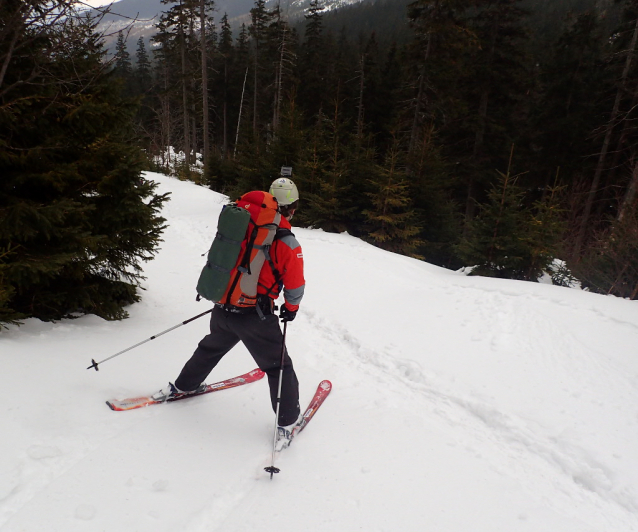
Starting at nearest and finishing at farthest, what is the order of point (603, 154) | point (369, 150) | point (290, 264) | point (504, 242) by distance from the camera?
point (290, 264) < point (504, 242) < point (369, 150) < point (603, 154)

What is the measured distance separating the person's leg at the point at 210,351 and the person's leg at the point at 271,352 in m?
0.17

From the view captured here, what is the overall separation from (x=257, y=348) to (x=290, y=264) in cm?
81

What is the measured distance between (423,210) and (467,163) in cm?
938

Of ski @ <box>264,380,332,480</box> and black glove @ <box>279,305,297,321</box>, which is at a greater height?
black glove @ <box>279,305,297,321</box>

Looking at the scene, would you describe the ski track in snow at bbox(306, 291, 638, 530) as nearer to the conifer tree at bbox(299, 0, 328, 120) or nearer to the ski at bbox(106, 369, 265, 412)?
the ski at bbox(106, 369, 265, 412)

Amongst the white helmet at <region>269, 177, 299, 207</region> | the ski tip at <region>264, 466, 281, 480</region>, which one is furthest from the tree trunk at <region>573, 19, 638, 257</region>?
the ski tip at <region>264, 466, 281, 480</region>

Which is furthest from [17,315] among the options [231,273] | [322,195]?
[322,195]

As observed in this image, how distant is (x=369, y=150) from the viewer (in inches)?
560

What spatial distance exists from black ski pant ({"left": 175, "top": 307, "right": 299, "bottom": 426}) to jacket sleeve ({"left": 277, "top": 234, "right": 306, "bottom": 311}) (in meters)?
0.32

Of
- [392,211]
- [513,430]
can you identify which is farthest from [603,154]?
[513,430]

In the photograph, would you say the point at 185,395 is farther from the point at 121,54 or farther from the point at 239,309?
the point at 121,54

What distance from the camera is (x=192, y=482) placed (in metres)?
2.70

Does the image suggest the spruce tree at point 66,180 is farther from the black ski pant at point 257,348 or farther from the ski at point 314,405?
the ski at point 314,405

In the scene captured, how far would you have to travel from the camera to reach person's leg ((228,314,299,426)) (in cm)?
319
